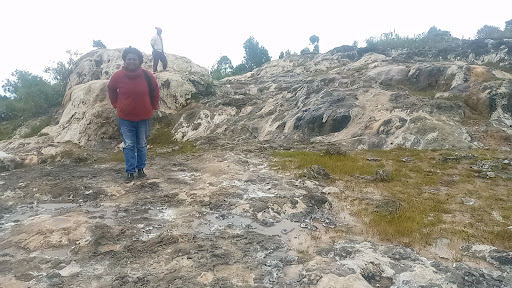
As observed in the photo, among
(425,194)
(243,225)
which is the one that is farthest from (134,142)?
(425,194)

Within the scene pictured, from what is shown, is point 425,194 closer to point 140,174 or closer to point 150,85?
point 140,174

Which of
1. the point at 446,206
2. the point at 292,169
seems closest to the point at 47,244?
the point at 292,169

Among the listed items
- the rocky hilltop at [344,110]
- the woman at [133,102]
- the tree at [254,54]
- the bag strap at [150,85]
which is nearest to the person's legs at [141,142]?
the woman at [133,102]

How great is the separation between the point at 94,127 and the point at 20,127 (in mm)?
8033

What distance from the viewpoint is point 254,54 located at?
175 feet

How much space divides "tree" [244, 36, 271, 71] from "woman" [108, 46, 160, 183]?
47236 mm

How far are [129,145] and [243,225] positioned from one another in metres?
3.66

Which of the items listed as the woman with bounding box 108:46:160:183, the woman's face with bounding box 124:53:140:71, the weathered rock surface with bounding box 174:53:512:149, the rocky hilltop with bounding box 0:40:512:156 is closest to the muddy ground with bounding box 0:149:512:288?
the woman with bounding box 108:46:160:183

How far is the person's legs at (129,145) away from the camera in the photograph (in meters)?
7.00

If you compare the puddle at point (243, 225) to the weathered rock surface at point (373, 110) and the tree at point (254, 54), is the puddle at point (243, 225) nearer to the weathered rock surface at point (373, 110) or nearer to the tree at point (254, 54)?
the weathered rock surface at point (373, 110)

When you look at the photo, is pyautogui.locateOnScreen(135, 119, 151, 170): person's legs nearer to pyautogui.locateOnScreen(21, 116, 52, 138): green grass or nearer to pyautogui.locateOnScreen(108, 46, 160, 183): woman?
pyautogui.locateOnScreen(108, 46, 160, 183): woman

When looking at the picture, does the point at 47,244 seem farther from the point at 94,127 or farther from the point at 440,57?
the point at 440,57

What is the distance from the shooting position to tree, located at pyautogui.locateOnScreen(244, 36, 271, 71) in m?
53.2

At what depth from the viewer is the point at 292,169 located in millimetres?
7836
